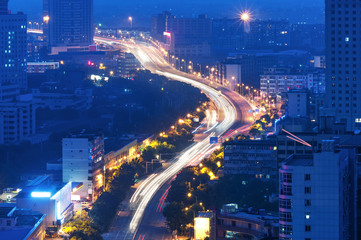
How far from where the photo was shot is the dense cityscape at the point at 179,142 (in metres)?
27.0

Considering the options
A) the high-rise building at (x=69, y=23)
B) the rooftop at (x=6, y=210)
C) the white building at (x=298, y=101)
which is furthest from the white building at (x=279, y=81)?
the rooftop at (x=6, y=210)

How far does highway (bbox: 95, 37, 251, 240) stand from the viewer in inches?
1517

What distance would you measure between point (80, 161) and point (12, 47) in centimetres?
4187

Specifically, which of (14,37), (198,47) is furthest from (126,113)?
(198,47)

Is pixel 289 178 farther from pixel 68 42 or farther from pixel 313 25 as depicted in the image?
pixel 313 25

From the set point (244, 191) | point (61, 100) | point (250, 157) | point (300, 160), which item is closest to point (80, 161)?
point (250, 157)

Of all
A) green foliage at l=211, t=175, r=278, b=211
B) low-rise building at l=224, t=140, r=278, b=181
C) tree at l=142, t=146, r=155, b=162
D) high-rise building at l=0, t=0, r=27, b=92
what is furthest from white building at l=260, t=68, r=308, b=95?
green foliage at l=211, t=175, r=278, b=211

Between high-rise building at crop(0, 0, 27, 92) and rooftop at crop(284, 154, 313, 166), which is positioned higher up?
high-rise building at crop(0, 0, 27, 92)

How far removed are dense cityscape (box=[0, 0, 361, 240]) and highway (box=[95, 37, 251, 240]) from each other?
0.33 ft

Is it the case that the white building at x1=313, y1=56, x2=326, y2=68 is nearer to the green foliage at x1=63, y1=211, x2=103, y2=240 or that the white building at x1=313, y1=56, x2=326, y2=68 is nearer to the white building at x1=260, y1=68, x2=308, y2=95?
the white building at x1=260, y1=68, x2=308, y2=95

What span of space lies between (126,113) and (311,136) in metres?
31.9

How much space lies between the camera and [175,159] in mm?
52781

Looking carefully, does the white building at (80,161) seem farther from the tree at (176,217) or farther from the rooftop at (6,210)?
the rooftop at (6,210)

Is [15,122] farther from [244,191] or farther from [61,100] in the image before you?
[244,191]
